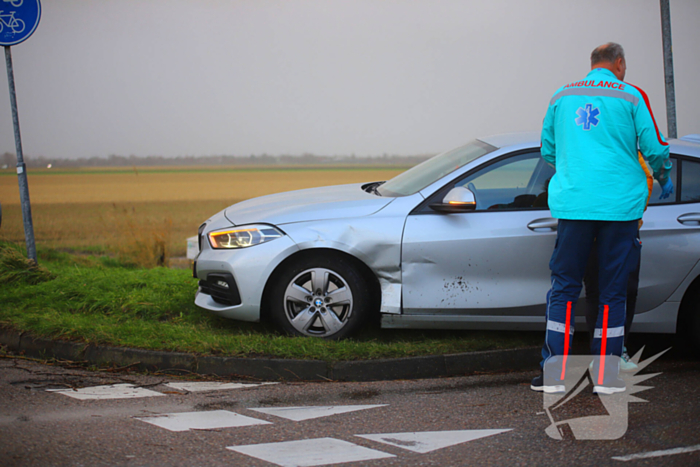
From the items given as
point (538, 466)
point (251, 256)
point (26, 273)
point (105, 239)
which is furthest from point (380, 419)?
point (105, 239)

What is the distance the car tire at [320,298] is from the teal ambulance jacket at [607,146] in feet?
4.97

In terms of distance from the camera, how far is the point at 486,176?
433 cm

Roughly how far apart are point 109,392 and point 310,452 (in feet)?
5.12

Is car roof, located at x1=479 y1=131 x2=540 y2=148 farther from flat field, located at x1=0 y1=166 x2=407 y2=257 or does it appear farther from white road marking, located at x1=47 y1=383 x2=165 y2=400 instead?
flat field, located at x1=0 y1=166 x2=407 y2=257

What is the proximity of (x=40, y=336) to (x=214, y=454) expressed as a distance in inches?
101

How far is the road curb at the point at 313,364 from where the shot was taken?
13.2ft

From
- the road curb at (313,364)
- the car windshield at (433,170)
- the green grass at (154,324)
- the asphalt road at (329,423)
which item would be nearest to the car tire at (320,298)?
the green grass at (154,324)

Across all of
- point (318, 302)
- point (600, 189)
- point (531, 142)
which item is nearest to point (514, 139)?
point (531, 142)

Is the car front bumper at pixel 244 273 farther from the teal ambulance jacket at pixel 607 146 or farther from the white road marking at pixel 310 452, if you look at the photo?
the teal ambulance jacket at pixel 607 146

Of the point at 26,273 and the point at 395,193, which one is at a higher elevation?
the point at 395,193

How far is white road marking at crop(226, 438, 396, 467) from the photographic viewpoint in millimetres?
2652

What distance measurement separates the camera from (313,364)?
158 inches

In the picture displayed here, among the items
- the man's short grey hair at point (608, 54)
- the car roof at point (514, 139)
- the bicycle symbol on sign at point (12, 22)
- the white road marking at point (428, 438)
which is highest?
the bicycle symbol on sign at point (12, 22)

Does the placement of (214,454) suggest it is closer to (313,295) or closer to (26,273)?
(313,295)
